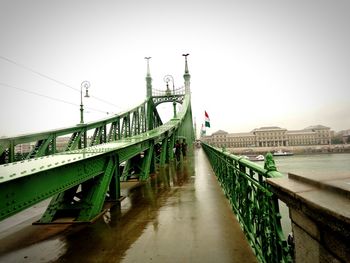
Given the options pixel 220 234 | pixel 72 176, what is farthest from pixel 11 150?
pixel 220 234

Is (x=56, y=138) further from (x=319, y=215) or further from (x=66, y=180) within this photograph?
(x=319, y=215)

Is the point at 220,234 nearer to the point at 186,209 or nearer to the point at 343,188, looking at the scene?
the point at 186,209

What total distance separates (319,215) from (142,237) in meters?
3.43

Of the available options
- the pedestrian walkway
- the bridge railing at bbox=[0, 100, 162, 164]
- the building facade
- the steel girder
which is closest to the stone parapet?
the pedestrian walkway

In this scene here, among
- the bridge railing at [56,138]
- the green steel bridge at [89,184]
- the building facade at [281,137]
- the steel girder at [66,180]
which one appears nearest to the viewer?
the green steel bridge at [89,184]

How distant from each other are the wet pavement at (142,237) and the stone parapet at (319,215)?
1751 mm

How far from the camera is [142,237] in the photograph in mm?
4160

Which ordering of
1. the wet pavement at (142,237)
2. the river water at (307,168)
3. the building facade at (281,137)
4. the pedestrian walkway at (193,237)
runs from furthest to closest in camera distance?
the building facade at (281,137) < the wet pavement at (142,237) < the pedestrian walkway at (193,237) < the river water at (307,168)

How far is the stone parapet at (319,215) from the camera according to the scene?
122 cm

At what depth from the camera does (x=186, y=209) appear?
5.83 metres

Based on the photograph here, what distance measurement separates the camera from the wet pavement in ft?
11.3

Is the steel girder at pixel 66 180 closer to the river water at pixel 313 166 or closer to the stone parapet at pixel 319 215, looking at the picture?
the stone parapet at pixel 319 215

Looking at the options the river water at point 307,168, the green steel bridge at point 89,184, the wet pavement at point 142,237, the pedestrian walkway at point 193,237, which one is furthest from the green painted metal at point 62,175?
the river water at point 307,168

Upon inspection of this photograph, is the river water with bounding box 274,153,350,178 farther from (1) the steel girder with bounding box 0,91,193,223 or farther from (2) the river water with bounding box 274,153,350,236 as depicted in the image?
(1) the steel girder with bounding box 0,91,193,223
